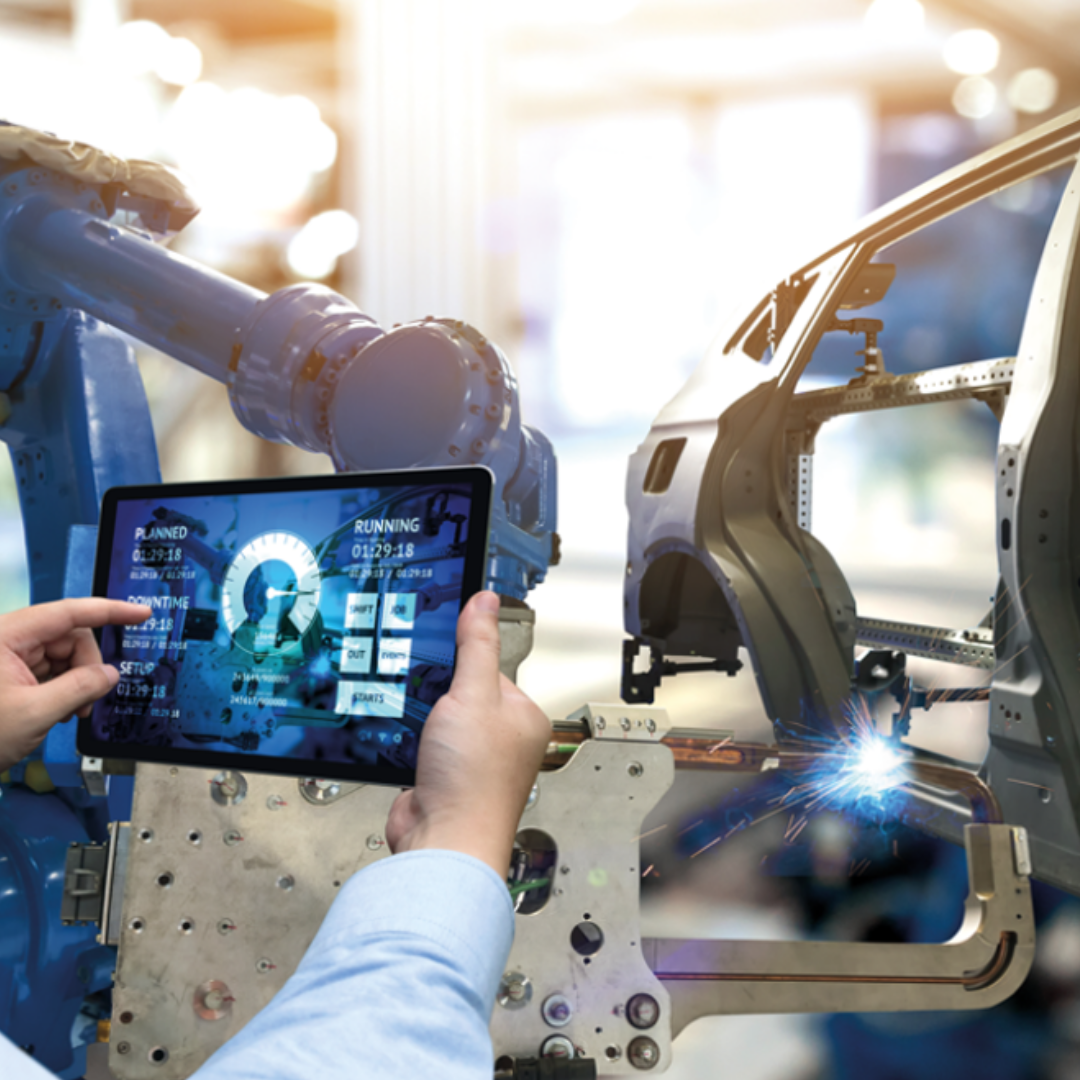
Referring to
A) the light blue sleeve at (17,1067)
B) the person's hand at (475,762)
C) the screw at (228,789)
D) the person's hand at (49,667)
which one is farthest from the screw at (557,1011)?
the light blue sleeve at (17,1067)

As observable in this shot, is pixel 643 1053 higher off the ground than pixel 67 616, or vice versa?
pixel 67 616

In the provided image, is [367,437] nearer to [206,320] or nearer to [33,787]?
[206,320]

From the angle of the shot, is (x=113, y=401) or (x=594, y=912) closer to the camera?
(x=594, y=912)

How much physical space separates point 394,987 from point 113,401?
6.78 ft

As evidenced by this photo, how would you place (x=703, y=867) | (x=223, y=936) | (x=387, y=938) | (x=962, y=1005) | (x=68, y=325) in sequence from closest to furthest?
(x=387, y=938) < (x=223, y=936) < (x=962, y=1005) < (x=68, y=325) < (x=703, y=867)

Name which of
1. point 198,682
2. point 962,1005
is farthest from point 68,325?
point 962,1005

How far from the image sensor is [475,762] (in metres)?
0.89

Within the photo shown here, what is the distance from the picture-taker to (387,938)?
684 mm

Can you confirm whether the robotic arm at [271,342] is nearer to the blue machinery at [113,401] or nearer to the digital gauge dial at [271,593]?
the blue machinery at [113,401]

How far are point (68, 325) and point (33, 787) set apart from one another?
115 centimetres

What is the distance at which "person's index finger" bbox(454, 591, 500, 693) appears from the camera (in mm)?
961

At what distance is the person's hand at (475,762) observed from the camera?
836 mm

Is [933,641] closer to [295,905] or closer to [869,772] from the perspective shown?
[869,772]

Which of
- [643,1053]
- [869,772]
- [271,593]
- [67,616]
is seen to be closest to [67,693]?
[67,616]
